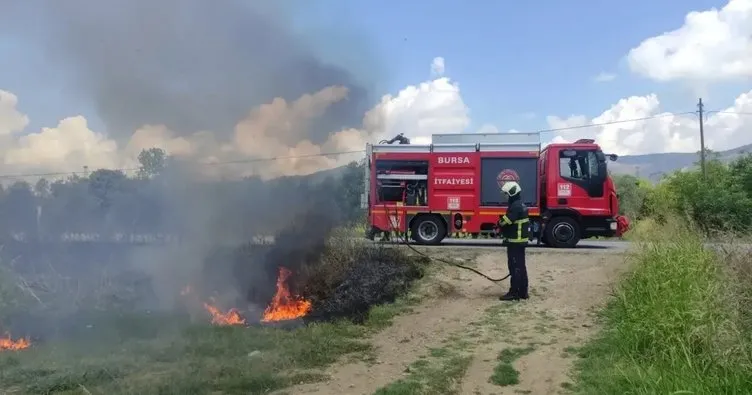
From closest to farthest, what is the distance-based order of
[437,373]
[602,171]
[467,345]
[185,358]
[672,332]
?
[672,332] → [437,373] → [185,358] → [467,345] → [602,171]

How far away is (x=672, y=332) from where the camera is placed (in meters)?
5.54

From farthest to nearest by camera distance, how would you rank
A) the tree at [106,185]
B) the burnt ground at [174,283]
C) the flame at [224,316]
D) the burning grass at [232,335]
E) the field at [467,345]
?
the tree at [106,185] < the flame at [224,316] < the burnt ground at [174,283] < the burning grass at [232,335] < the field at [467,345]

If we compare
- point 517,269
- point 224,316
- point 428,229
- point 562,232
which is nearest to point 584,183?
point 562,232

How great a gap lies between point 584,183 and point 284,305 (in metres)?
8.59

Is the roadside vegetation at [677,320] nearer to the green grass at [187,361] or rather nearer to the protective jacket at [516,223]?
the protective jacket at [516,223]

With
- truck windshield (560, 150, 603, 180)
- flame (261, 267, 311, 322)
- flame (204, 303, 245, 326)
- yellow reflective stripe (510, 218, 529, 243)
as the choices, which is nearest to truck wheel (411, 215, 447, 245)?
truck windshield (560, 150, 603, 180)

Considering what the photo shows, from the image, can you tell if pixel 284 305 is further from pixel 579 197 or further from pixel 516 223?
pixel 579 197

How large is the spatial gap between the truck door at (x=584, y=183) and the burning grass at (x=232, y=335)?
18.9 ft

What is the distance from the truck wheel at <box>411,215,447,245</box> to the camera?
1548cm

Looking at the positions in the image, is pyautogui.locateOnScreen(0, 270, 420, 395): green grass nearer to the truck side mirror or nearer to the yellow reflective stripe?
the yellow reflective stripe

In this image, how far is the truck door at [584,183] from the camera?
1485 cm

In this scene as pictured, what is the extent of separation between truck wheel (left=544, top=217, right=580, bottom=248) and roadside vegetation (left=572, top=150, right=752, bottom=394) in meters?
4.72

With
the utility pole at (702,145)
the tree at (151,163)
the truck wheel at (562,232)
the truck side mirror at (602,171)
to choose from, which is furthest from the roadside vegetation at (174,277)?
the utility pole at (702,145)

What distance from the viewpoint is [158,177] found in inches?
471
